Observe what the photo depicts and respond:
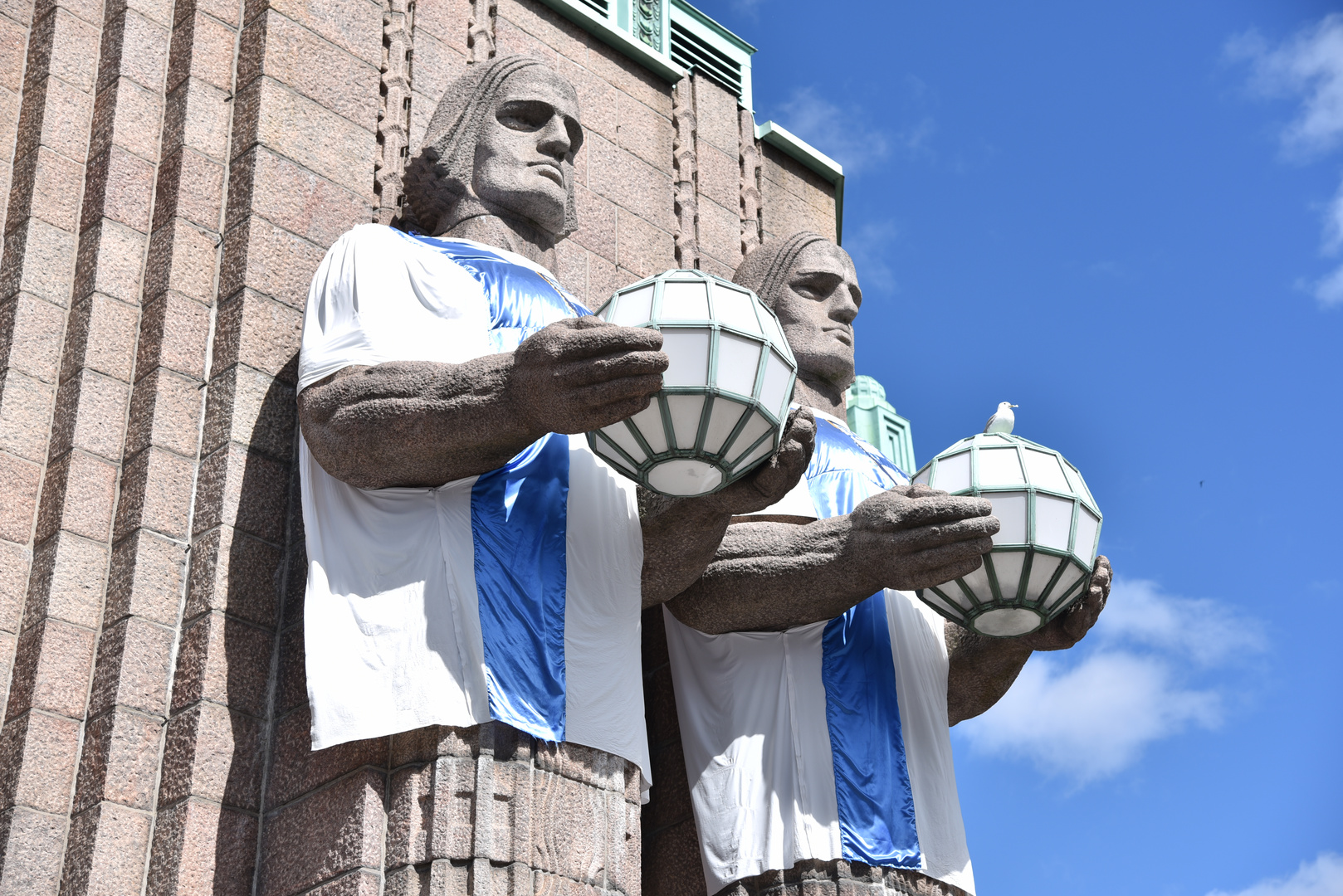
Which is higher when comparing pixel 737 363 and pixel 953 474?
pixel 953 474

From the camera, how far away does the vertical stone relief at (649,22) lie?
10875 millimetres

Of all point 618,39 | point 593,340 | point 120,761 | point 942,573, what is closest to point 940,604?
point 942,573

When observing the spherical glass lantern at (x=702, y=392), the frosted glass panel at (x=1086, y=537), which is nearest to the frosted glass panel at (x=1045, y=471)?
the frosted glass panel at (x=1086, y=537)

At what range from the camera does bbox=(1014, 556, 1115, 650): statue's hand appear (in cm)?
722

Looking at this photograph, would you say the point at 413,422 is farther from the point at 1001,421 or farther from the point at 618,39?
the point at 618,39

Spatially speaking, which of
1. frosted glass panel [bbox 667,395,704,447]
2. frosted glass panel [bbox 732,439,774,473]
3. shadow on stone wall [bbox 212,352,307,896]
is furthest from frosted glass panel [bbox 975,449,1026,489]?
shadow on stone wall [bbox 212,352,307,896]

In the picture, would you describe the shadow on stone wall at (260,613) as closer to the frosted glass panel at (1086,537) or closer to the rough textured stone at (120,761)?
the rough textured stone at (120,761)

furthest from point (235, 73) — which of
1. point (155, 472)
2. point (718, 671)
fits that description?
point (718, 671)

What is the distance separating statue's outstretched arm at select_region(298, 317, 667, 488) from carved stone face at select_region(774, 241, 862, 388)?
2758 millimetres

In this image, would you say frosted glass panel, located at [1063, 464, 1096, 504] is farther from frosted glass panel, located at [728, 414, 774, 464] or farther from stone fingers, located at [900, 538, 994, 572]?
frosted glass panel, located at [728, 414, 774, 464]

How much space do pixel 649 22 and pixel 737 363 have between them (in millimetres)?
5494

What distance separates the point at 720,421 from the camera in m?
5.97

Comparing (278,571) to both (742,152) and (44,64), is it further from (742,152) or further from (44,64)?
(742,152)

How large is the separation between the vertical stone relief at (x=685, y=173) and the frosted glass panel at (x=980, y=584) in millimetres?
3441
